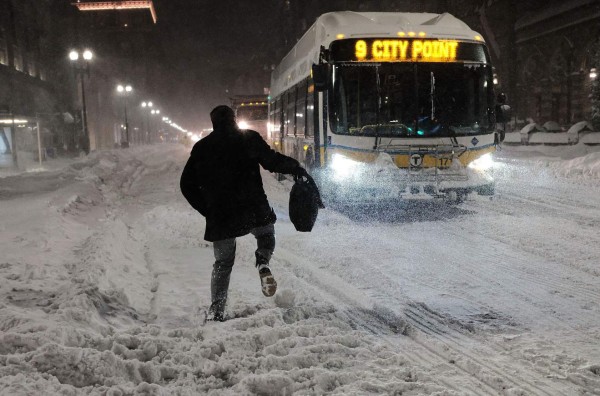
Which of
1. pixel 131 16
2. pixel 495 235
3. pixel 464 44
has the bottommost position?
pixel 495 235

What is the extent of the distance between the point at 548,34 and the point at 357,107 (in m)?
37.9

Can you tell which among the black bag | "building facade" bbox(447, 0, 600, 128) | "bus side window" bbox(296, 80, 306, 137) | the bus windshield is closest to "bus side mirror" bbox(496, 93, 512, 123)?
Result: the bus windshield

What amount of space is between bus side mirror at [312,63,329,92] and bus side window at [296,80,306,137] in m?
2.41

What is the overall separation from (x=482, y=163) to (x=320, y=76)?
368 centimetres

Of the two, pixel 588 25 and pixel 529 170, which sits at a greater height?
pixel 588 25

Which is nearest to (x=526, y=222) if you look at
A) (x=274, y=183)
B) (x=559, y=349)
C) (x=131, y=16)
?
(x=559, y=349)

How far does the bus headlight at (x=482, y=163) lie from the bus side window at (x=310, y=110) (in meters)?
3.37

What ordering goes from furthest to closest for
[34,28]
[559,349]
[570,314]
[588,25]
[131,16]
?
1. [131,16]
2. [34,28]
3. [588,25]
4. [570,314]
5. [559,349]

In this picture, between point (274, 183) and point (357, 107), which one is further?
point (274, 183)

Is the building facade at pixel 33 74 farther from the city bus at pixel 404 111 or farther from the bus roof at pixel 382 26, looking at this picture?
the city bus at pixel 404 111

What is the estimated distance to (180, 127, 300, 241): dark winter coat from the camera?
4727 millimetres

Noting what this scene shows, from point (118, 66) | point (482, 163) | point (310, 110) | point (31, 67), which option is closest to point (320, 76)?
point (310, 110)

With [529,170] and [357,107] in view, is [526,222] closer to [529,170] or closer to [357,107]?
[357,107]

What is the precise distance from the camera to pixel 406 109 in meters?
10.7
